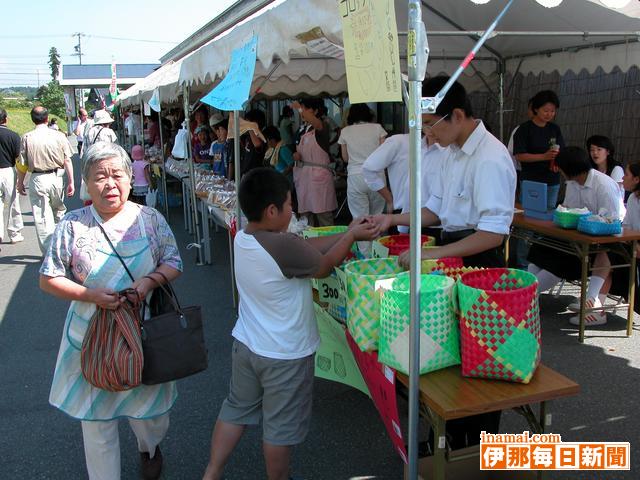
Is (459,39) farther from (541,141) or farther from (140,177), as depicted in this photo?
(140,177)

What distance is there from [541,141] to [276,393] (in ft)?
15.0

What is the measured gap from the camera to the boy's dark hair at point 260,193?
7.54 ft

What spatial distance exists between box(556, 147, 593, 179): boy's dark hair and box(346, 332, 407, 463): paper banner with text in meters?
3.32

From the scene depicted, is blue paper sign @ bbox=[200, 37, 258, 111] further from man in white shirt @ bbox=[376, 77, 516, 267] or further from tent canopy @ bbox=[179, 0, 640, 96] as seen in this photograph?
man in white shirt @ bbox=[376, 77, 516, 267]

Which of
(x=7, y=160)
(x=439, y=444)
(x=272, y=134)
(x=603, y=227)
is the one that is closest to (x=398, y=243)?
(x=439, y=444)

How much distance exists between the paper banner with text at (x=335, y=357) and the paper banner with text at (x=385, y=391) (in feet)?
1.36

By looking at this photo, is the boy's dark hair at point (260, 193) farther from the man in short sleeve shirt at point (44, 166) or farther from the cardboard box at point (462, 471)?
the man in short sleeve shirt at point (44, 166)

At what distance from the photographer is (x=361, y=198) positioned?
6855mm

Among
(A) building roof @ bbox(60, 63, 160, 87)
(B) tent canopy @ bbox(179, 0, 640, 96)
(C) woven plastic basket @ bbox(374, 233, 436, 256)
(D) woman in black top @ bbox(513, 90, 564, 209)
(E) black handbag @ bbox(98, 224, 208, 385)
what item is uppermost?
(A) building roof @ bbox(60, 63, 160, 87)

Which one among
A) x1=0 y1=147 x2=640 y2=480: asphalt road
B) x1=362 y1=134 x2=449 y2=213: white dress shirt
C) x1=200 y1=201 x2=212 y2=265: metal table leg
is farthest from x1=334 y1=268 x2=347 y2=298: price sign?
x1=200 y1=201 x2=212 y2=265: metal table leg

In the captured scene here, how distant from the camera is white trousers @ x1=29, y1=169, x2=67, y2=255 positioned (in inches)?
286

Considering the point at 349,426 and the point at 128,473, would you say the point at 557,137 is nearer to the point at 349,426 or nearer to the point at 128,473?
the point at 349,426

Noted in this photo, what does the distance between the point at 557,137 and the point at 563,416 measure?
3.42 metres

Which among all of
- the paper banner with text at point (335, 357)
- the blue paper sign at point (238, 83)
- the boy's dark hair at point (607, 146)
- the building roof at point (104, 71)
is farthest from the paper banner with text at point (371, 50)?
the building roof at point (104, 71)
